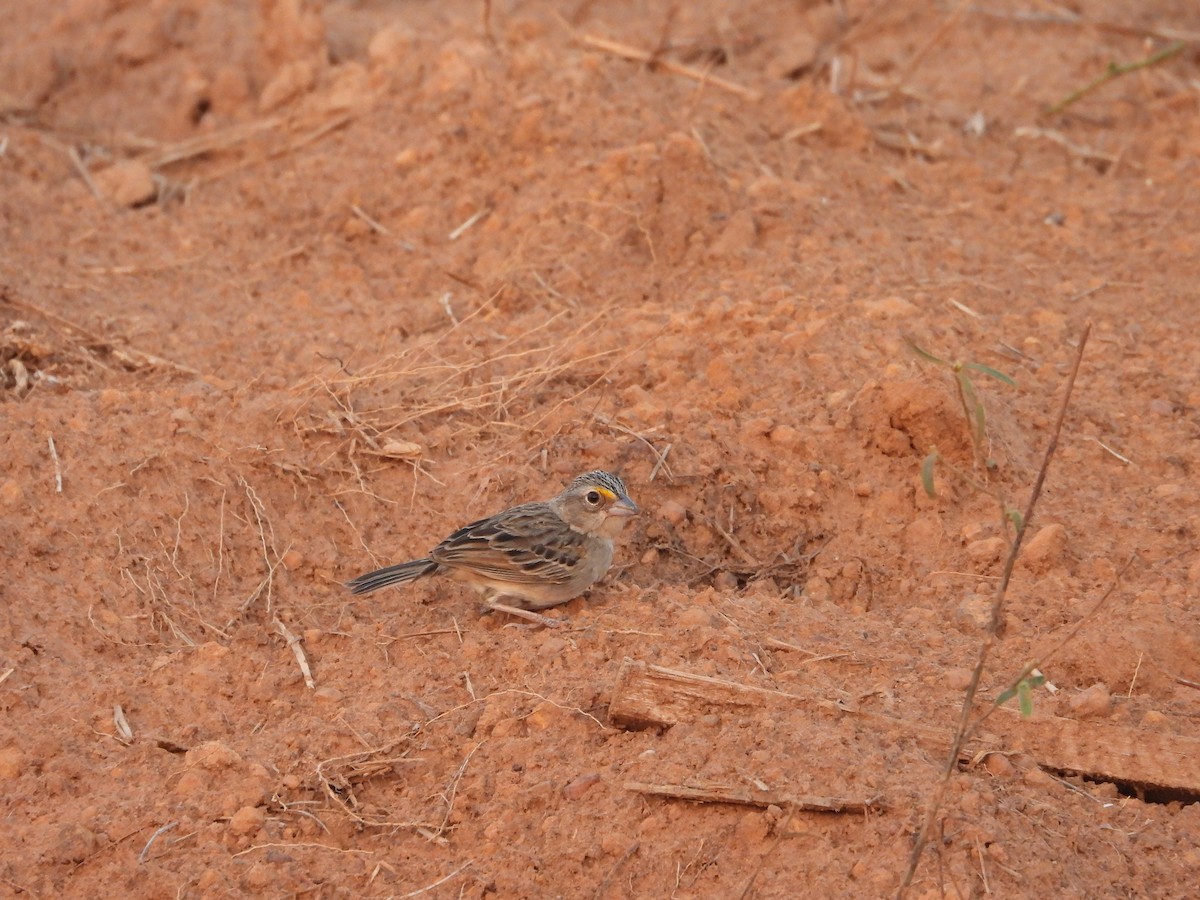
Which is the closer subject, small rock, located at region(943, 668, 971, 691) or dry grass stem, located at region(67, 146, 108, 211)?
small rock, located at region(943, 668, 971, 691)

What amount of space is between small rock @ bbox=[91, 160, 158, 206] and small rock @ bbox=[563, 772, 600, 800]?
656 centimetres

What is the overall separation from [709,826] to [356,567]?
8.06 feet

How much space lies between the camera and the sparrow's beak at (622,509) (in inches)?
253

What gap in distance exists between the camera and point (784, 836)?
4.78 meters

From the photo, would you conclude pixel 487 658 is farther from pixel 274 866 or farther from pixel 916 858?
pixel 916 858

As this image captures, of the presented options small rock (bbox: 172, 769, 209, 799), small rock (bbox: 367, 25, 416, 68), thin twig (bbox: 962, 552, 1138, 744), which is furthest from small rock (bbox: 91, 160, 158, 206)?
thin twig (bbox: 962, 552, 1138, 744)

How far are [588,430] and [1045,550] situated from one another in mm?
2300

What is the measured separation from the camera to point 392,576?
632 centimetres

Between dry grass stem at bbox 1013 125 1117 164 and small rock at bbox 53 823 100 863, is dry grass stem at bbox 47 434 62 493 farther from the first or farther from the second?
Result: dry grass stem at bbox 1013 125 1117 164

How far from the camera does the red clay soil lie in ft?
16.8

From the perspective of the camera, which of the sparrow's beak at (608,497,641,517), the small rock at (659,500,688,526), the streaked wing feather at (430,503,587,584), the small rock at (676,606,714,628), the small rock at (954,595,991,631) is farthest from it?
the small rock at (659,500,688,526)

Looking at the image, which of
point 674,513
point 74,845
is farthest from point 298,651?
point 674,513

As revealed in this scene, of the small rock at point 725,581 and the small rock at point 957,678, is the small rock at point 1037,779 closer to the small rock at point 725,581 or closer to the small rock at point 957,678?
the small rock at point 957,678

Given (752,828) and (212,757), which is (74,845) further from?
(752,828)
